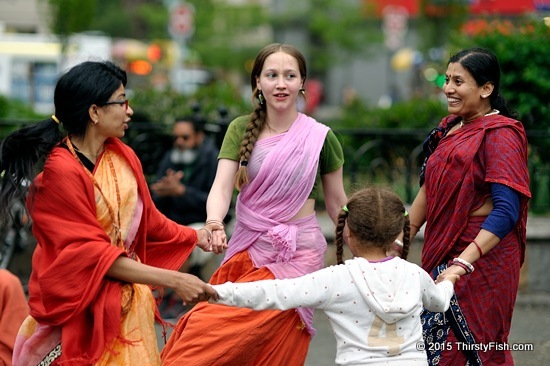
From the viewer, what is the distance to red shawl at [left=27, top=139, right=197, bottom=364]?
3861 millimetres

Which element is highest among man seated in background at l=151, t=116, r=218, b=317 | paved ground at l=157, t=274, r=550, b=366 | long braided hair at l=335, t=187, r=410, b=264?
long braided hair at l=335, t=187, r=410, b=264

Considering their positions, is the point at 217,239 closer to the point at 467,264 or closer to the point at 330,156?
the point at 330,156

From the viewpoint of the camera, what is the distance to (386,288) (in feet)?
12.3

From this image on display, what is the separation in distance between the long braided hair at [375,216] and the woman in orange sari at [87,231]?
62cm

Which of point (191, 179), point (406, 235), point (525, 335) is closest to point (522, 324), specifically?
point (525, 335)

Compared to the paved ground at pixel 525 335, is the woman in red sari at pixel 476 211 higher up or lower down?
higher up

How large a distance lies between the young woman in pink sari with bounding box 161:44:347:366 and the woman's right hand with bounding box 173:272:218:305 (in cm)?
67

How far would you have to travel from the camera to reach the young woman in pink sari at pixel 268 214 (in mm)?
4508

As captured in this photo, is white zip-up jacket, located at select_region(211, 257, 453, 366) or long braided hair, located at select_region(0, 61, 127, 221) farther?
long braided hair, located at select_region(0, 61, 127, 221)

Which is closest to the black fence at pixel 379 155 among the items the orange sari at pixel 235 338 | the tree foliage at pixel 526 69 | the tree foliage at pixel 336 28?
the tree foliage at pixel 526 69

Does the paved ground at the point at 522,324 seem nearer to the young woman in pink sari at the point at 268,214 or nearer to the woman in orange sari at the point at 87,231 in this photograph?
the young woman in pink sari at the point at 268,214

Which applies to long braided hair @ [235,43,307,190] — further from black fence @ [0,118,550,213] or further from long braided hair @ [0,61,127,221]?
black fence @ [0,118,550,213]

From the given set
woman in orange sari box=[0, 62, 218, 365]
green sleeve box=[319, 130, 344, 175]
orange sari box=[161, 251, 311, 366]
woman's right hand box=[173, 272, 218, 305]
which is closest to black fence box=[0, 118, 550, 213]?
green sleeve box=[319, 130, 344, 175]

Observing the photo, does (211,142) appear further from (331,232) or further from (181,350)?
(181,350)
